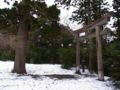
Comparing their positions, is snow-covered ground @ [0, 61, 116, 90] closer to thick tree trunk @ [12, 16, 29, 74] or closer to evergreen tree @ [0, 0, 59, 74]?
thick tree trunk @ [12, 16, 29, 74]

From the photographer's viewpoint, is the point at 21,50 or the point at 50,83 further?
the point at 21,50

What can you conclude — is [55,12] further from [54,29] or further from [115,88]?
[115,88]

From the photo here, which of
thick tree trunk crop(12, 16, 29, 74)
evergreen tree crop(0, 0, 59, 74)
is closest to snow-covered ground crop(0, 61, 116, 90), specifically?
thick tree trunk crop(12, 16, 29, 74)

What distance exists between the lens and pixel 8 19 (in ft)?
27.7

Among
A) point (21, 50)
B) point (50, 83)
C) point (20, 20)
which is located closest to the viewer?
point (50, 83)

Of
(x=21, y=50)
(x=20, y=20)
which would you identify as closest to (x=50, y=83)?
(x=21, y=50)

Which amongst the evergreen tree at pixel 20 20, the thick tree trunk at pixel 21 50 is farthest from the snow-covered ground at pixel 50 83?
the evergreen tree at pixel 20 20

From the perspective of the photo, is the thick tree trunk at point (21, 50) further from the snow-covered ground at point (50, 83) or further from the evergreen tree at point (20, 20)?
the snow-covered ground at point (50, 83)

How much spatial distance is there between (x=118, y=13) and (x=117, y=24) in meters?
1.65

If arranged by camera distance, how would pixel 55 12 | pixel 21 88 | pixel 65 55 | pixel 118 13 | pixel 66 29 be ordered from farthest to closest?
pixel 66 29, pixel 118 13, pixel 65 55, pixel 55 12, pixel 21 88

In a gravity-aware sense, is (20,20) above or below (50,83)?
above

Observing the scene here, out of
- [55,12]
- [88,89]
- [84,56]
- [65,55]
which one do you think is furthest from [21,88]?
[84,56]

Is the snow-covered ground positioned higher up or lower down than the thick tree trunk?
lower down

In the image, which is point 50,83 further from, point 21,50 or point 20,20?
point 20,20
